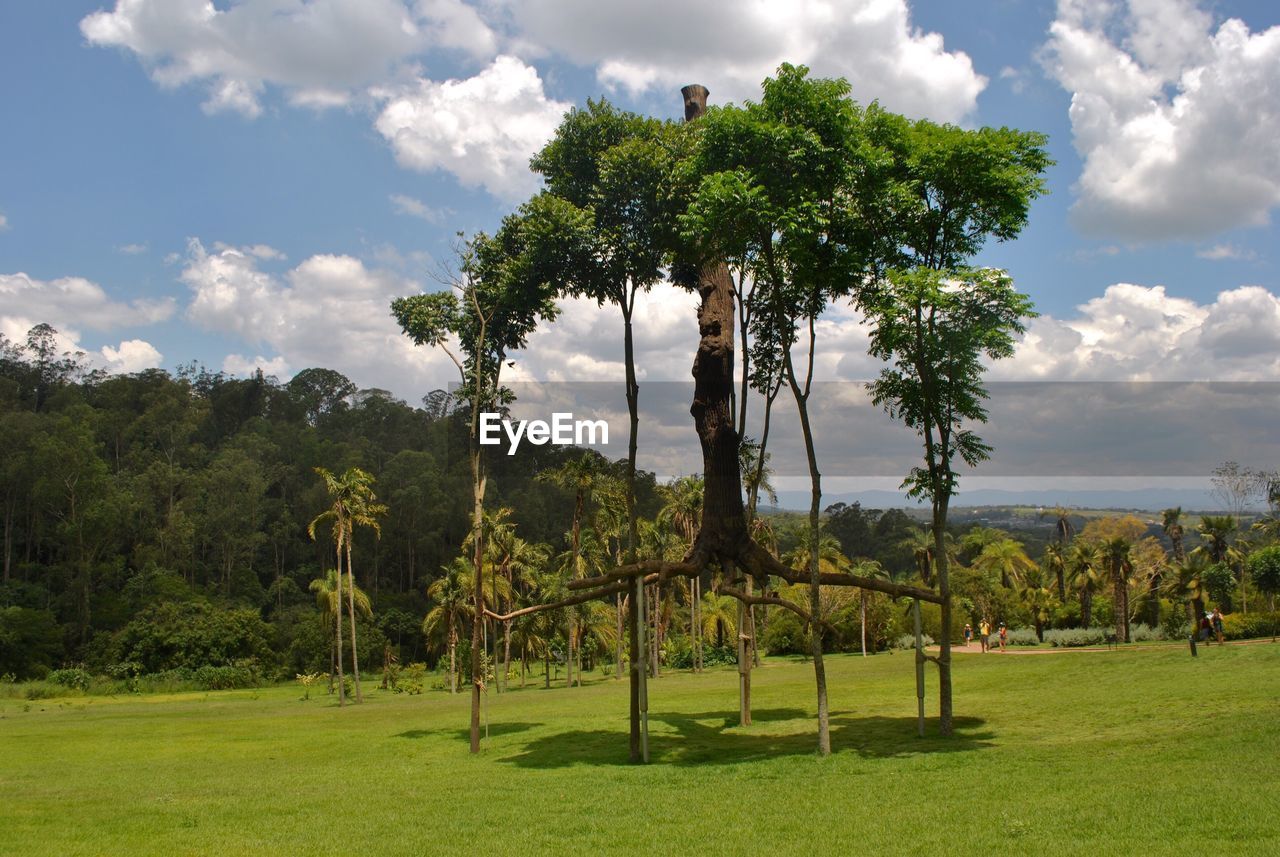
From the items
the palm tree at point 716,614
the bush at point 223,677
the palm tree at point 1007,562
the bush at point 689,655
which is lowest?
the bush at point 223,677

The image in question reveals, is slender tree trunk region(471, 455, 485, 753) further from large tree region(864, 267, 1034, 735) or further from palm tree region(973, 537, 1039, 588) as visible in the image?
palm tree region(973, 537, 1039, 588)

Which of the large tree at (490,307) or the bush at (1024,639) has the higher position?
the large tree at (490,307)

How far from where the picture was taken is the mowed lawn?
9.99 metres

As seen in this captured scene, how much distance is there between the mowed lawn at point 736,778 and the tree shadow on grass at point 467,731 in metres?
0.12

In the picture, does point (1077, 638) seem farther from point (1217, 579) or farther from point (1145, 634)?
point (1217, 579)

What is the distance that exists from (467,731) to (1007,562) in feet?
157

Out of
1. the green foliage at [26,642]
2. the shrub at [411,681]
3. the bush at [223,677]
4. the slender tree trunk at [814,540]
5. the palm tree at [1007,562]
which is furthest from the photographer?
the palm tree at [1007,562]

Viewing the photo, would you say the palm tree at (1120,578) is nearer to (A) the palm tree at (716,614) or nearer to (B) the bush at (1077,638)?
(B) the bush at (1077,638)

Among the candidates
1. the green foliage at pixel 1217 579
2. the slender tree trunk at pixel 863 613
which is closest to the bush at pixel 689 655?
the slender tree trunk at pixel 863 613

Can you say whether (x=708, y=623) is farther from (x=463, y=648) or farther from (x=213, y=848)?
(x=213, y=848)

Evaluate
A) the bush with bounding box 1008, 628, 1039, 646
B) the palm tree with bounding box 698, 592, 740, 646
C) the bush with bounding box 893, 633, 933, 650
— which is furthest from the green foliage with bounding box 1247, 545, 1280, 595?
the palm tree with bounding box 698, 592, 740, 646

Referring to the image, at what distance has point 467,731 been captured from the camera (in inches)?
944

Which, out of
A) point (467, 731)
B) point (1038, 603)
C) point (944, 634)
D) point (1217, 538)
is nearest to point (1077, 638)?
point (1038, 603)

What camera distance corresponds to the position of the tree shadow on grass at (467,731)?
74.7 ft
